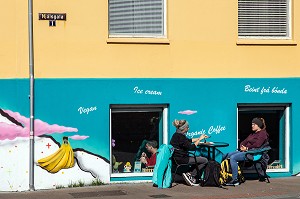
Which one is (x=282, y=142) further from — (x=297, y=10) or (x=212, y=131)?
(x=297, y=10)

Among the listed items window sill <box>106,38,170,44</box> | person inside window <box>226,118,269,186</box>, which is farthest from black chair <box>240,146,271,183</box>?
window sill <box>106,38,170,44</box>

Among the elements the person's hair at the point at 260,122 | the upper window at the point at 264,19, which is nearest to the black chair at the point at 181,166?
the person's hair at the point at 260,122

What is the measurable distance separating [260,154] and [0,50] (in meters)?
6.24

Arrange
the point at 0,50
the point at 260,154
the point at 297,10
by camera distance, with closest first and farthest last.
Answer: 1. the point at 0,50
2. the point at 260,154
3. the point at 297,10

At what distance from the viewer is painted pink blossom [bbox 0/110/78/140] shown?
1445 cm

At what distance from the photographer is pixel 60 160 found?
1483 cm

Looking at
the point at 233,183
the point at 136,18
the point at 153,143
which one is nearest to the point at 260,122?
the point at 233,183

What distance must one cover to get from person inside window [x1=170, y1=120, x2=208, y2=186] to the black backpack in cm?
26

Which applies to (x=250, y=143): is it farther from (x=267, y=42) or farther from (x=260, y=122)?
(x=267, y=42)

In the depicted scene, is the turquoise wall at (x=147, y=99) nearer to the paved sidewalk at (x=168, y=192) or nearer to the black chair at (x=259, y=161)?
the black chair at (x=259, y=161)

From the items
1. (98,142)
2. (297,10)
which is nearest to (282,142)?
(297,10)

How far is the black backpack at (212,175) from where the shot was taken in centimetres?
1482

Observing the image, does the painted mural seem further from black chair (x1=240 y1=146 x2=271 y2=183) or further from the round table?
black chair (x1=240 y1=146 x2=271 y2=183)

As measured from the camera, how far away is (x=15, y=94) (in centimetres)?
1451
